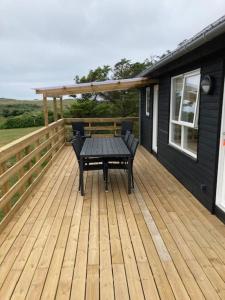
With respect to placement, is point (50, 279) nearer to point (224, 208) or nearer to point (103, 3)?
point (224, 208)

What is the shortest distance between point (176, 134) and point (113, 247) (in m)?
3.07

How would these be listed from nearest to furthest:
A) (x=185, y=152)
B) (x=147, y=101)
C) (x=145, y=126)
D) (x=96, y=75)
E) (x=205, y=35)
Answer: (x=205, y=35) → (x=185, y=152) → (x=147, y=101) → (x=145, y=126) → (x=96, y=75)

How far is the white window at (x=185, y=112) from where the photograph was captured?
407cm

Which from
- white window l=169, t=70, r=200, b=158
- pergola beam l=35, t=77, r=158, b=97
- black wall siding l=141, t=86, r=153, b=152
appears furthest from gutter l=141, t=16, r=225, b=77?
black wall siding l=141, t=86, r=153, b=152

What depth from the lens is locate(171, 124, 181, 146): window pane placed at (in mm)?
4935

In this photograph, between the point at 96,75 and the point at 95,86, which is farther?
the point at 96,75

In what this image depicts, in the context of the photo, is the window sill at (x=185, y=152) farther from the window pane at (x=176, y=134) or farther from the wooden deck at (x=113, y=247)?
the wooden deck at (x=113, y=247)

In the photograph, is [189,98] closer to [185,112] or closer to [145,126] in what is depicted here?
[185,112]

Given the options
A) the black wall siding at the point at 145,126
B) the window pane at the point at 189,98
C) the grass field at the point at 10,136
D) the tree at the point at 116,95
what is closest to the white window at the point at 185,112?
the window pane at the point at 189,98

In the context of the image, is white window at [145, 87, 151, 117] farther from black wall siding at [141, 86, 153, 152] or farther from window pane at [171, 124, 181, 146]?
window pane at [171, 124, 181, 146]

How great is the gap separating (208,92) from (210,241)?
183cm

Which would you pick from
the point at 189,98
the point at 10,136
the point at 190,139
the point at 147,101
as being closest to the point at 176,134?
the point at 190,139

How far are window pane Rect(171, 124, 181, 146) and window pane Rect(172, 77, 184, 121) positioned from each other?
6.8 inches

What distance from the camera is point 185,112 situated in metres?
4.56
